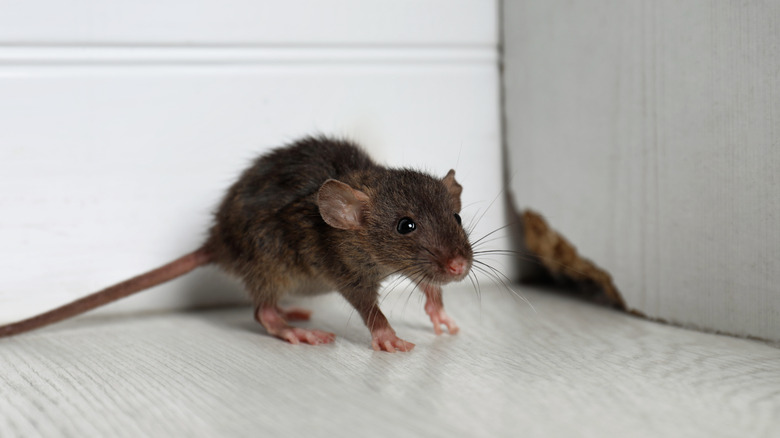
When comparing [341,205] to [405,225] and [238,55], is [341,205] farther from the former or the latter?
[238,55]

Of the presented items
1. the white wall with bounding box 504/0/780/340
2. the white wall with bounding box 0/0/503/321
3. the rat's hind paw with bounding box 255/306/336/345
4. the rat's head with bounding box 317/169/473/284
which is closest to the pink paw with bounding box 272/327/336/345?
the rat's hind paw with bounding box 255/306/336/345

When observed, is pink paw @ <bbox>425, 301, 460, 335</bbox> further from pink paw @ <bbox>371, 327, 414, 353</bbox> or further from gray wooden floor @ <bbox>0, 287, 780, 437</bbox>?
pink paw @ <bbox>371, 327, 414, 353</bbox>

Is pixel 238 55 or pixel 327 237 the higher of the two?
pixel 238 55

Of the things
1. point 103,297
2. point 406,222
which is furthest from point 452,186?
point 103,297

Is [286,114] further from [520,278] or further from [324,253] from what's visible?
[520,278]

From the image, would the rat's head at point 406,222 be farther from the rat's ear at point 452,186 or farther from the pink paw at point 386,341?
the pink paw at point 386,341

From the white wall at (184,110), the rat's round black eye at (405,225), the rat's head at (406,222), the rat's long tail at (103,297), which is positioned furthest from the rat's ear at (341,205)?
the white wall at (184,110)

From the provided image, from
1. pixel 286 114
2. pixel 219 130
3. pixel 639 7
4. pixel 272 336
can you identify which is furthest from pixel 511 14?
pixel 272 336
